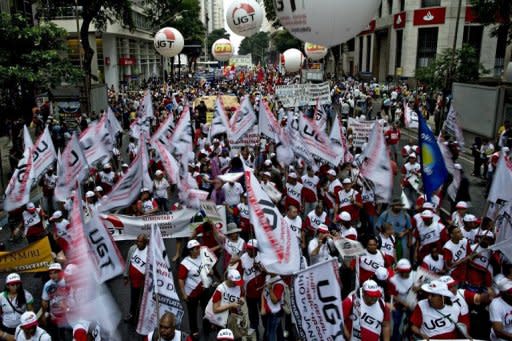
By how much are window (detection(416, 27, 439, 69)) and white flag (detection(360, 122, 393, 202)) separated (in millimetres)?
37820

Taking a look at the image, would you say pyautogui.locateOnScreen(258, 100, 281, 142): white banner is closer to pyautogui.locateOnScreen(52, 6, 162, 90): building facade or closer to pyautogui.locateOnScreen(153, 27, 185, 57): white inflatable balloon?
pyautogui.locateOnScreen(153, 27, 185, 57): white inflatable balloon

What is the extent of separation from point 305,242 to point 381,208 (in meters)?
2.74

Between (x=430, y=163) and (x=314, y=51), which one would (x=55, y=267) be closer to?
(x=430, y=163)

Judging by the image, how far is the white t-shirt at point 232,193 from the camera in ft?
30.6

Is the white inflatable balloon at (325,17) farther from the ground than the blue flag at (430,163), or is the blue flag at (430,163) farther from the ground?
the white inflatable balloon at (325,17)

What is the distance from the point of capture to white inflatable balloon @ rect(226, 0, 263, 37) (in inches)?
792

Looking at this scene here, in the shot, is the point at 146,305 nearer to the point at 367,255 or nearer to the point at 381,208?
the point at 367,255

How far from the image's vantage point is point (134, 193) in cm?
813

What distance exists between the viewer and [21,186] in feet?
28.0

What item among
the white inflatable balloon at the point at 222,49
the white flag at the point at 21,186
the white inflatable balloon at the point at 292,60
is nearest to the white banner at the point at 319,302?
the white flag at the point at 21,186

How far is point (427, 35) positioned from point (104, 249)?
4372 centimetres

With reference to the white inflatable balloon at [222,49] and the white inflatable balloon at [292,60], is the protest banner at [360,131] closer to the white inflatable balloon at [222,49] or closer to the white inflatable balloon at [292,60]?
the white inflatable balloon at [222,49]

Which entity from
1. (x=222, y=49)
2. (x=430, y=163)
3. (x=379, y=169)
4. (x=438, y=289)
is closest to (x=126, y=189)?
(x=379, y=169)

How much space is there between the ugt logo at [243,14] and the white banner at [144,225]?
554 inches
